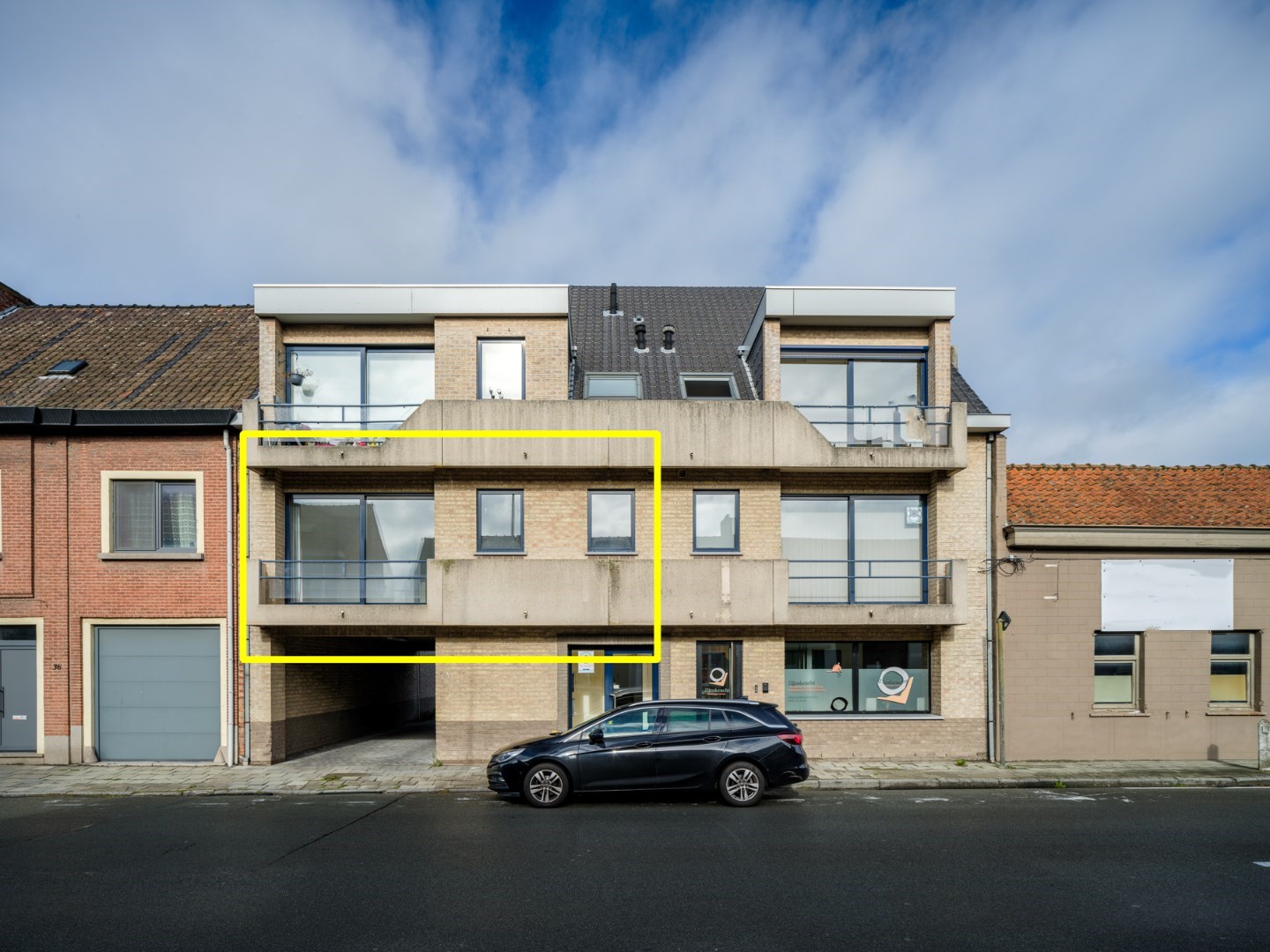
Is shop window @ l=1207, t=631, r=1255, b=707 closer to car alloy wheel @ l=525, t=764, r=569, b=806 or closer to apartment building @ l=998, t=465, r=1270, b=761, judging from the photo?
apartment building @ l=998, t=465, r=1270, b=761

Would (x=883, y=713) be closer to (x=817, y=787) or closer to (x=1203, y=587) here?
(x=817, y=787)

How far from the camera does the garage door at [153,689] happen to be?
15.4 metres

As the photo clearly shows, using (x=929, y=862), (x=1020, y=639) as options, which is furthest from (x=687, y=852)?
(x=1020, y=639)

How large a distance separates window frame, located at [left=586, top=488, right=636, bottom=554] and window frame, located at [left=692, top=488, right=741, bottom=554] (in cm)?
120

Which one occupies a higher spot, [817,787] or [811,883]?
[811,883]

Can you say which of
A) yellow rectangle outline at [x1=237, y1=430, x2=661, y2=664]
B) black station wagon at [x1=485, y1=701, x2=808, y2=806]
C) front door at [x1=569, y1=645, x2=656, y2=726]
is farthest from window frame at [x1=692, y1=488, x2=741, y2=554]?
black station wagon at [x1=485, y1=701, x2=808, y2=806]

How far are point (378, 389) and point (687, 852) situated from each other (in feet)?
35.6

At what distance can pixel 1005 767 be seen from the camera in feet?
48.5

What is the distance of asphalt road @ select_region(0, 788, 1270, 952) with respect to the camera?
6.95 m

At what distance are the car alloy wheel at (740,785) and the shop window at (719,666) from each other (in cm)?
362

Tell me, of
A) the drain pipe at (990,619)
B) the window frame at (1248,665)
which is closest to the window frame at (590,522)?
the drain pipe at (990,619)

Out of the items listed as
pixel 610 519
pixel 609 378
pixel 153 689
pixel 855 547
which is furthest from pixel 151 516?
pixel 855 547

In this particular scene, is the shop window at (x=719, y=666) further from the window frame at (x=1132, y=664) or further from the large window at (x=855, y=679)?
the window frame at (x=1132, y=664)

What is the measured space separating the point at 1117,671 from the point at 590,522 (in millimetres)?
10871
